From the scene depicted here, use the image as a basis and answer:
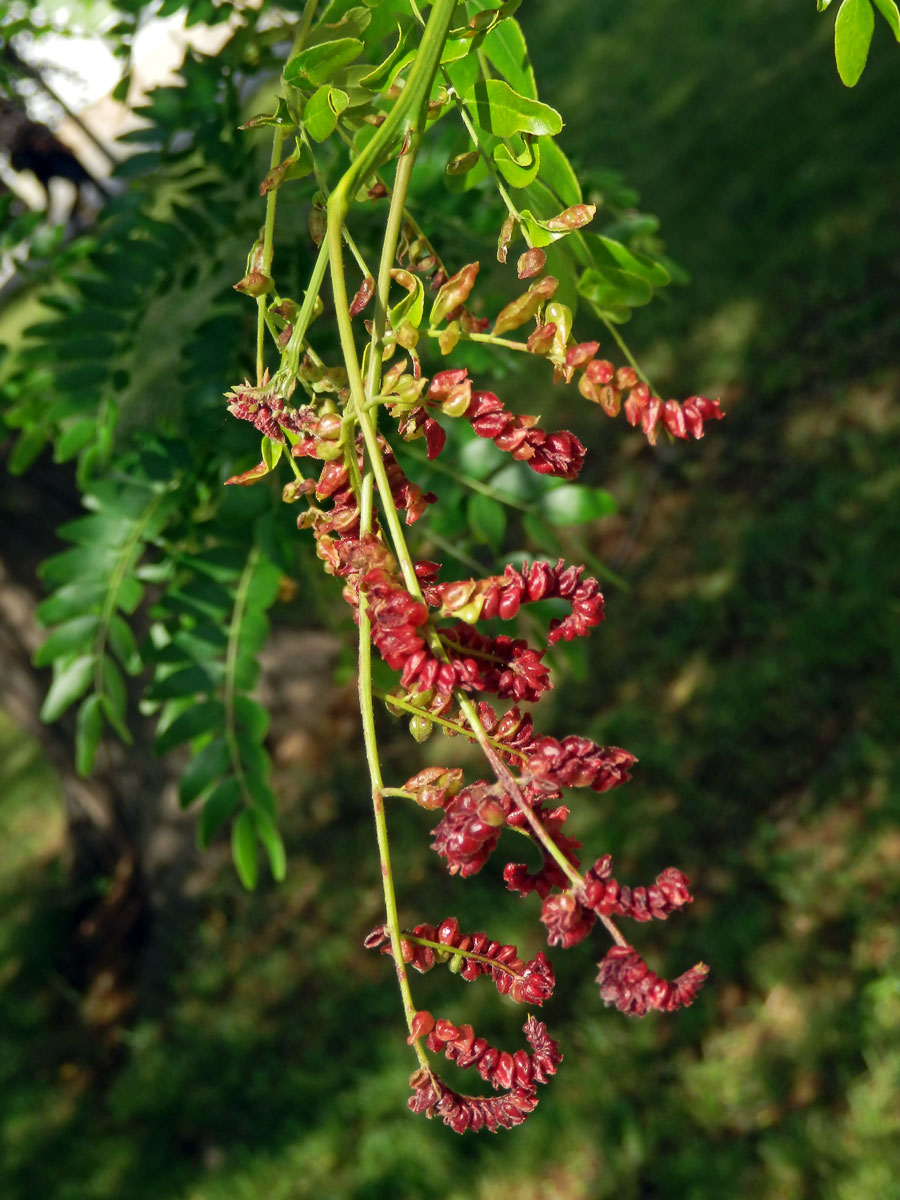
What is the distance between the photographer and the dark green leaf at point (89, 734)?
6.22 feet

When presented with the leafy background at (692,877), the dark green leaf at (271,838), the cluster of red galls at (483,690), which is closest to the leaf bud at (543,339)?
the cluster of red galls at (483,690)

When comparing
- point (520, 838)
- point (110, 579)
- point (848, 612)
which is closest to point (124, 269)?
point (110, 579)

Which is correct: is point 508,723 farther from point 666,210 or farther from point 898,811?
point 666,210

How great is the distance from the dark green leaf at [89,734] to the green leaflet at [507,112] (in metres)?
1.24

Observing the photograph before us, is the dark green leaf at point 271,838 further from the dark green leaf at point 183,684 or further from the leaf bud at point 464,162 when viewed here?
the leaf bud at point 464,162

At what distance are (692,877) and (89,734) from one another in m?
1.86

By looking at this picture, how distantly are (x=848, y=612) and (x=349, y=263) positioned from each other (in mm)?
2161

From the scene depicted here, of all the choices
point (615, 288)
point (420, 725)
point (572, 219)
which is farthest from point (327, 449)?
point (615, 288)

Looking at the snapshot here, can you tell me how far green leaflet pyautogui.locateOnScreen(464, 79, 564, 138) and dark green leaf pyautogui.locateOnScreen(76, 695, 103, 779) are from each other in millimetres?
1242

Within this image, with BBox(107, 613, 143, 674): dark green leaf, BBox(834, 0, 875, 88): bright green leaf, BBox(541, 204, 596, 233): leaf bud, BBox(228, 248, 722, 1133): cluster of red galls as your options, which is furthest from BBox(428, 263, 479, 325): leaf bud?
BBox(107, 613, 143, 674): dark green leaf

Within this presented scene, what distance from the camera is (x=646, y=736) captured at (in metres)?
3.58

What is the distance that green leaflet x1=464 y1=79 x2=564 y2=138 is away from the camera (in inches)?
39.7

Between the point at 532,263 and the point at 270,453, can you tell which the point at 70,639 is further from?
the point at 532,263

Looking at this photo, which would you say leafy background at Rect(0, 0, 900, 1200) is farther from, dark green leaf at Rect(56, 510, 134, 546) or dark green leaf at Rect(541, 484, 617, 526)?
dark green leaf at Rect(541, 484, 617, 526)
